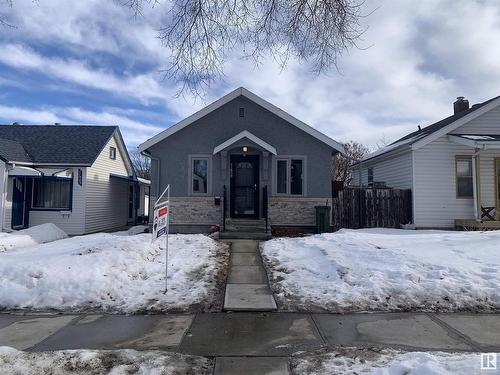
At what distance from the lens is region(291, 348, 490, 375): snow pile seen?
10.7 ft

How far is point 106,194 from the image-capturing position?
18703 mm

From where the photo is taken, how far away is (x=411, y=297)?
5.82m

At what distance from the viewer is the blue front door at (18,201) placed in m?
15.4

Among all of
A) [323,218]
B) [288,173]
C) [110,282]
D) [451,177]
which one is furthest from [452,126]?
[110,282]

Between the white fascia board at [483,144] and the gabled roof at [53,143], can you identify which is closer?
the white fascia board at [483,144]

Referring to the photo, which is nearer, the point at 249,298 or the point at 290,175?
the point at 249,298

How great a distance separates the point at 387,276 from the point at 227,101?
9.68m

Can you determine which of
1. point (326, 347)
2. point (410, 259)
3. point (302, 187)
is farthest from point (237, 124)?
point (326, 347)

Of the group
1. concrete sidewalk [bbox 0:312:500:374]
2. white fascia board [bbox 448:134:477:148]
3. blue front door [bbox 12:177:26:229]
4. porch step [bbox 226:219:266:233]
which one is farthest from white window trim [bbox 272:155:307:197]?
blue front door [bbox 12:177:26:229]

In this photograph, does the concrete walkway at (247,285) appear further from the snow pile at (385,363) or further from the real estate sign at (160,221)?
the snow pile at (385,363)

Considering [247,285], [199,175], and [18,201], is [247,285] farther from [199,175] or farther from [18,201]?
[18,201]

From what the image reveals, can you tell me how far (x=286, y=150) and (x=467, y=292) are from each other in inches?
357

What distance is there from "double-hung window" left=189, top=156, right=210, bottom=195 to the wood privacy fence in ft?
16.6

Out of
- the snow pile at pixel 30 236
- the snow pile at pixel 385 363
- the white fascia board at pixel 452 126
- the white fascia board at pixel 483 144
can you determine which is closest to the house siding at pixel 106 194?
the snow pile at pixel 30 236
